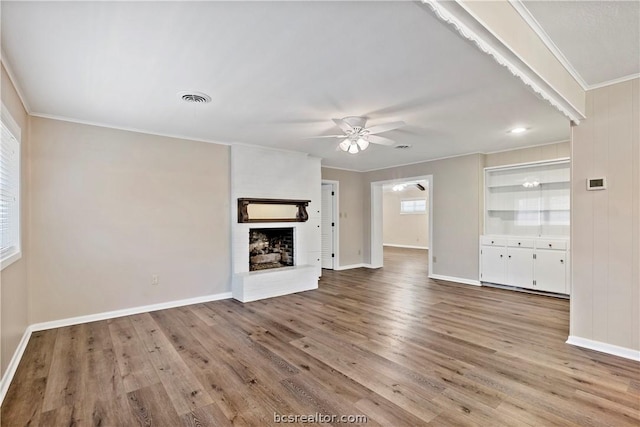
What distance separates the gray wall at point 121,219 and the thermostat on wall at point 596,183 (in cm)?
457

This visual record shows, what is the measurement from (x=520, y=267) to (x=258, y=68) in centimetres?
521

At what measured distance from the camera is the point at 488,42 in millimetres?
1615

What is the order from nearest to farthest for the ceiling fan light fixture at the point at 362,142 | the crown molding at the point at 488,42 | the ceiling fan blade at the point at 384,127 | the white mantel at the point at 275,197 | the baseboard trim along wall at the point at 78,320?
the crown molding at the point at 488,42
the baseboard trim along wall at the point at 78,320
the ceiling fan blade at the point at 384,127
the ceiling fan light fixture at the point at 362,142
the white mantel at the point at 275,197

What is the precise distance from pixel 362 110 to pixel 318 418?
2.85 meters

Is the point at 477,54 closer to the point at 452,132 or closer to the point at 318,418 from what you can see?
the point at 452,132

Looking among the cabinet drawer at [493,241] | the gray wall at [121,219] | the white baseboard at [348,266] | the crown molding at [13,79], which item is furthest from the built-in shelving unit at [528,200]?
the crown molding at [13,79]

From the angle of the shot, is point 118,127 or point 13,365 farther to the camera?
point 118,127

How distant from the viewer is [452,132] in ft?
14.0

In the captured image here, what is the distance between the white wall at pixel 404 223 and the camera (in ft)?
38.7

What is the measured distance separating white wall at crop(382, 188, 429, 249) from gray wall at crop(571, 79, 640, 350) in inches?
344

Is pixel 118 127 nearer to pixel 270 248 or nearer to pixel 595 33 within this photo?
pixel 270 248

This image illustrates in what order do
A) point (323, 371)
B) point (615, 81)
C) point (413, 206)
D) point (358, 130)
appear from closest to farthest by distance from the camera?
point (323, 371), point (615, 81), point (358, 130), point (413, 206)

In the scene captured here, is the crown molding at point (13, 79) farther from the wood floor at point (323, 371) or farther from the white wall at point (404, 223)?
Answer: the white wall at point (404, 223)

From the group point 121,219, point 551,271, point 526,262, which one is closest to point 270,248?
point 121,219
